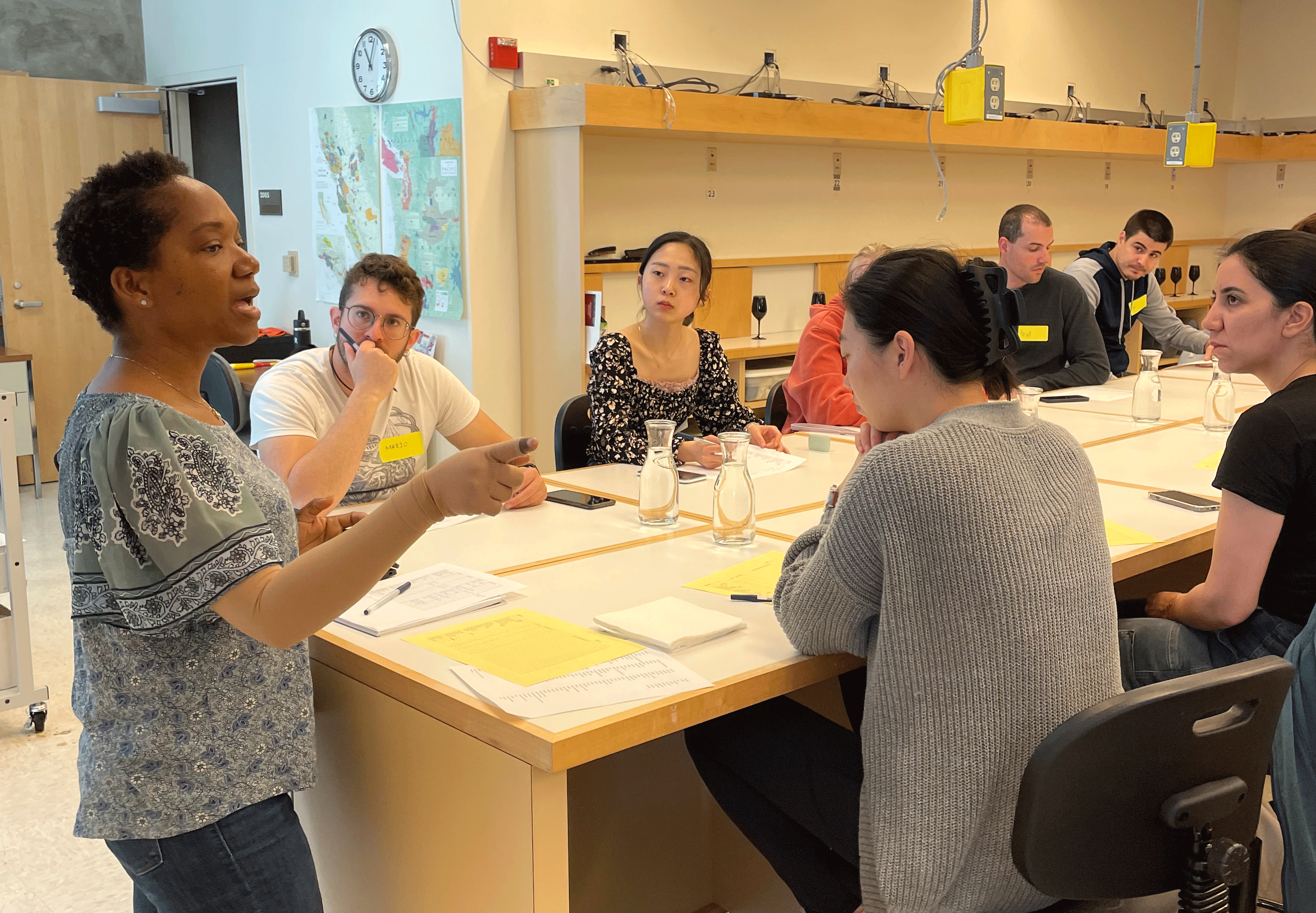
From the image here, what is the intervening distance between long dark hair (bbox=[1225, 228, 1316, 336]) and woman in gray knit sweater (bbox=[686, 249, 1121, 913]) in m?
0.89

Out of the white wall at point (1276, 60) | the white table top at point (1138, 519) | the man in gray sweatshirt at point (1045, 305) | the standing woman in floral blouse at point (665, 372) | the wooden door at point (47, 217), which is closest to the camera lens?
the white table top at point (1138, 519)

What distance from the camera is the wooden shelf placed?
4508 mm

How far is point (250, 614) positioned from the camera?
124 centimetres

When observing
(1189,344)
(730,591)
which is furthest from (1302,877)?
(1189,344)

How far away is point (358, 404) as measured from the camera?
248 cm

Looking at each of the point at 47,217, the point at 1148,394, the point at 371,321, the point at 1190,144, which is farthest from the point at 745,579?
the point at 47,217

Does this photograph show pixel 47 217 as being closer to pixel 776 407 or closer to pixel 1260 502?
pixel 776 407

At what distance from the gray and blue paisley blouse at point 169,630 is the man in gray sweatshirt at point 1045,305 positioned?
371cm

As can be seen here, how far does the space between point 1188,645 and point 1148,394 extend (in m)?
1.72

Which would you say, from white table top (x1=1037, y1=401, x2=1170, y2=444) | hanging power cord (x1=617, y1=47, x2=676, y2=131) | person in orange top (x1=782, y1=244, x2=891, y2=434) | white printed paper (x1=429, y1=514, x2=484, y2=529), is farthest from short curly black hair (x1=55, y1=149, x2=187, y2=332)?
hanging power cord (x1=617, y1=47, x2=676, y2=131)

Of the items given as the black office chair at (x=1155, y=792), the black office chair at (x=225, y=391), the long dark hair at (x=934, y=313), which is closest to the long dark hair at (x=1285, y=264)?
the long dark hair at (x=934, y=313)

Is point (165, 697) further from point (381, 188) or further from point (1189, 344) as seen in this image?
point (1189, 344)

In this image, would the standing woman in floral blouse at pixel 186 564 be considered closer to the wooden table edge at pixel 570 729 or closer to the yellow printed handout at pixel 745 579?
the wooden table edge at pixel 570 729

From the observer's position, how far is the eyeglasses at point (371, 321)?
2.60 metres
